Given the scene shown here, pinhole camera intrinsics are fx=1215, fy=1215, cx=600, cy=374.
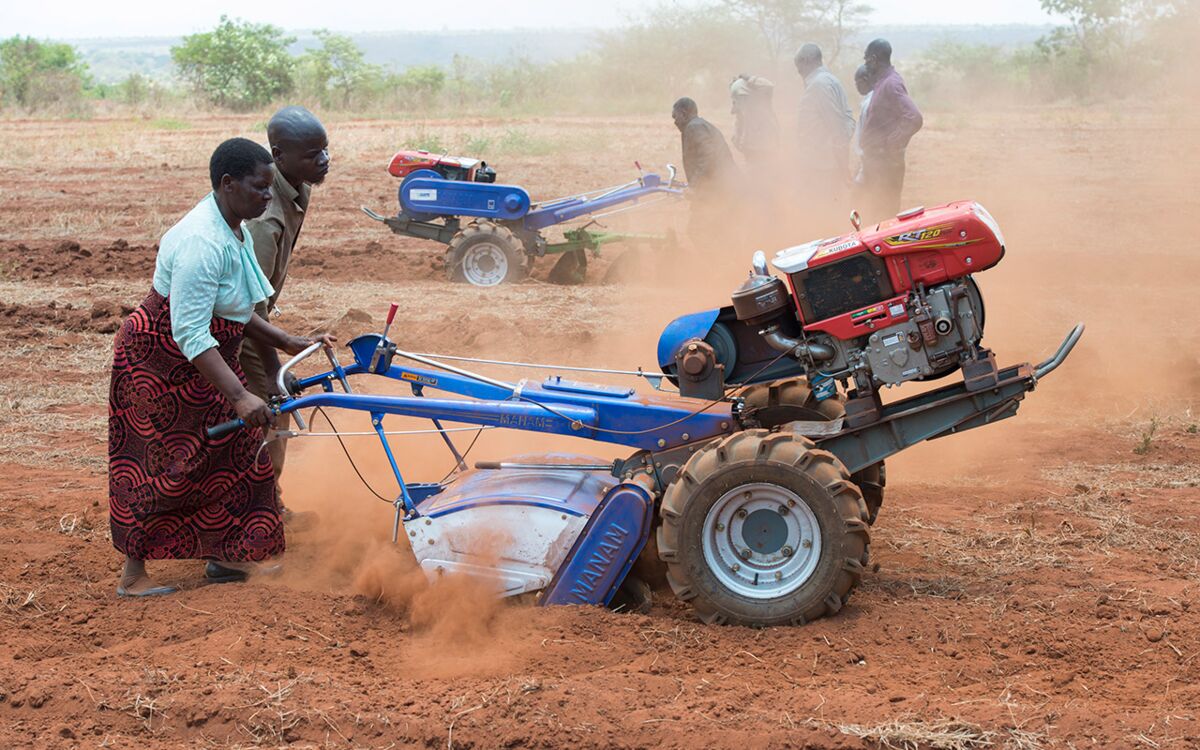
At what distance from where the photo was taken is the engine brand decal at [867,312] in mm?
4926

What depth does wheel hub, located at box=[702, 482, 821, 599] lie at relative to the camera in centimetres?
467

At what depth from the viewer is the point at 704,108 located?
3372 centimetres

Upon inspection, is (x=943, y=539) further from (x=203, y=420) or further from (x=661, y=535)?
(x=203, y=420)

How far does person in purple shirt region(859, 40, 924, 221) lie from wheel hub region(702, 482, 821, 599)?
6836mm

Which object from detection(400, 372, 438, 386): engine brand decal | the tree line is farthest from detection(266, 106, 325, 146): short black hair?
the tree line

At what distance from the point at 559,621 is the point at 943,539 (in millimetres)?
2087

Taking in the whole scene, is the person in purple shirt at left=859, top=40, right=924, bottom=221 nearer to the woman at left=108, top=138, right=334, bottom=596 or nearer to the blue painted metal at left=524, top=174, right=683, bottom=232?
the blue painted metal at left=524, top=174, right=683, bottom=232

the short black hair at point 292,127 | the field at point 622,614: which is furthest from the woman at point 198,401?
the short black hair at point 292,127

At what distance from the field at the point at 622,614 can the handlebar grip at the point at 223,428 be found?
27.5 inches

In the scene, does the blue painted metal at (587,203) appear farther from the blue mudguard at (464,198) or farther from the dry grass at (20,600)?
the dry grass at (20,600)

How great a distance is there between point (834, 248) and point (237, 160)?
7.92ft

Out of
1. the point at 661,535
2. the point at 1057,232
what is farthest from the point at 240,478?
the point at 1057,232

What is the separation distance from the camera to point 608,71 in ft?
127

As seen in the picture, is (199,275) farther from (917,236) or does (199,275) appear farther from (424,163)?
(424,163)
